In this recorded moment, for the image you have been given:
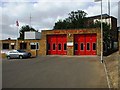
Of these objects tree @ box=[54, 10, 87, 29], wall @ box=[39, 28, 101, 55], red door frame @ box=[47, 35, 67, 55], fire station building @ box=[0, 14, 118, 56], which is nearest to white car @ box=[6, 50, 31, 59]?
wall @ box=[39, 28, 101, 55]

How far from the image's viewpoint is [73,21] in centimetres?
9775

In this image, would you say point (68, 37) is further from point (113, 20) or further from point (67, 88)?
point (113, 20)

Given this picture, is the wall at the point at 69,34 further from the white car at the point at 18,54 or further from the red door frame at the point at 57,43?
the white car at the point at 18,54

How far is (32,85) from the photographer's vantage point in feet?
49.9

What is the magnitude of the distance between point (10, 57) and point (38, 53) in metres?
6.06

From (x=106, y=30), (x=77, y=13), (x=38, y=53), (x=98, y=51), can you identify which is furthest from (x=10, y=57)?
(x=77, y=13)

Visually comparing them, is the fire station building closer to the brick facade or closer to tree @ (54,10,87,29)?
the brick facade

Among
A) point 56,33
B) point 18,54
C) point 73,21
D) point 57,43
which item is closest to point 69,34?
point 56,33

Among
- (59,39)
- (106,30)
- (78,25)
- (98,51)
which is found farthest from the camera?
(78,25)

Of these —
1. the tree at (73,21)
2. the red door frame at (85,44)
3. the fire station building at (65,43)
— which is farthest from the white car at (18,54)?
the tree at (73,21)

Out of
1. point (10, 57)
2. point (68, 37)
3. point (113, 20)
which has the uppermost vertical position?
point (113, 20)

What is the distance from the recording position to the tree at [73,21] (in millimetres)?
94100

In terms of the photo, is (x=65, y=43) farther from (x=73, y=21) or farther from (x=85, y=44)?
(x=73, y=21)

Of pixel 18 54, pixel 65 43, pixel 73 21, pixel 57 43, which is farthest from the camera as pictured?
pixel 73 21
